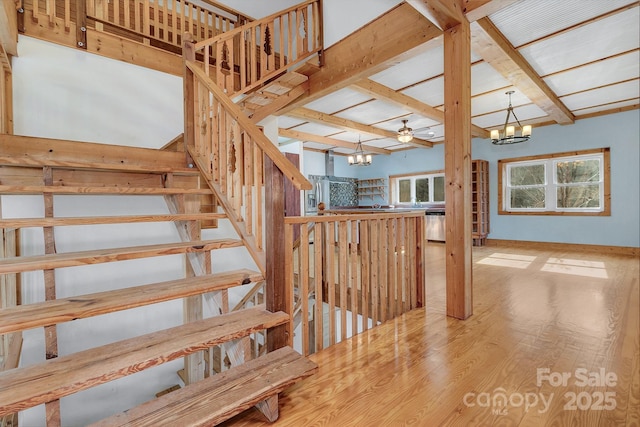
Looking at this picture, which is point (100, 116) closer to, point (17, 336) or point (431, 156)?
point (17, 336)

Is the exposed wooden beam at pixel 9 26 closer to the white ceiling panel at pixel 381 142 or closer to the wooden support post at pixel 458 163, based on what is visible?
the wooden support post at pixel 458 163

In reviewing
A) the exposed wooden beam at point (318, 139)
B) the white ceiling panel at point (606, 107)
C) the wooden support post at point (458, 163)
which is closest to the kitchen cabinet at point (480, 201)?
the white ceiling panel at point (606, 107)

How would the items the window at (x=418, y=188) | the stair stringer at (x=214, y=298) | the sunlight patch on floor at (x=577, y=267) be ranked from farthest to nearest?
the window at (x=418, y=188)
the sunlight patch on floor at (x=577, y=267)
the stair stringer at (x=214, y=298)

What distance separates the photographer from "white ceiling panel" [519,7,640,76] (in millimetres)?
2883

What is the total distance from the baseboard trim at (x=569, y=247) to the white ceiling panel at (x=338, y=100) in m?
4.92

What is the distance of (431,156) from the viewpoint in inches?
322

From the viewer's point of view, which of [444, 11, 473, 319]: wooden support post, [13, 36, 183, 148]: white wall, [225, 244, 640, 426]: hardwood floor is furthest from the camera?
[13, 36, 183, 148]: white wall

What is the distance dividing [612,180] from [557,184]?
86cm

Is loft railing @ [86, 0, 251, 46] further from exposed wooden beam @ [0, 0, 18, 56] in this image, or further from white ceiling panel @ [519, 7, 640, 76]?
white ceiling panel @ [519, 7, 640, 76]

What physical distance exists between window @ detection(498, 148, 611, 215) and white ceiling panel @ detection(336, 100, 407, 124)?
3.40 m

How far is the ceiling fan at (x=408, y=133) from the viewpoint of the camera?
5.43 meters

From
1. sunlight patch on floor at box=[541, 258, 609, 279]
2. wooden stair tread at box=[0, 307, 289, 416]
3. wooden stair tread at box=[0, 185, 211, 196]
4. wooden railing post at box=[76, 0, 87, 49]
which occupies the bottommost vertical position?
sunlight patch on floor at box=[541, 258, 609, 279]

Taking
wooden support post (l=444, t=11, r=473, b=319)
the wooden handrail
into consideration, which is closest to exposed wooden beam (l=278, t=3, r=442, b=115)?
wooden support post (l=444, t=11, r=473, b=319)

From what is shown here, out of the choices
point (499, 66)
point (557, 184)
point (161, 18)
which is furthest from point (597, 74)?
point (161, 18)
